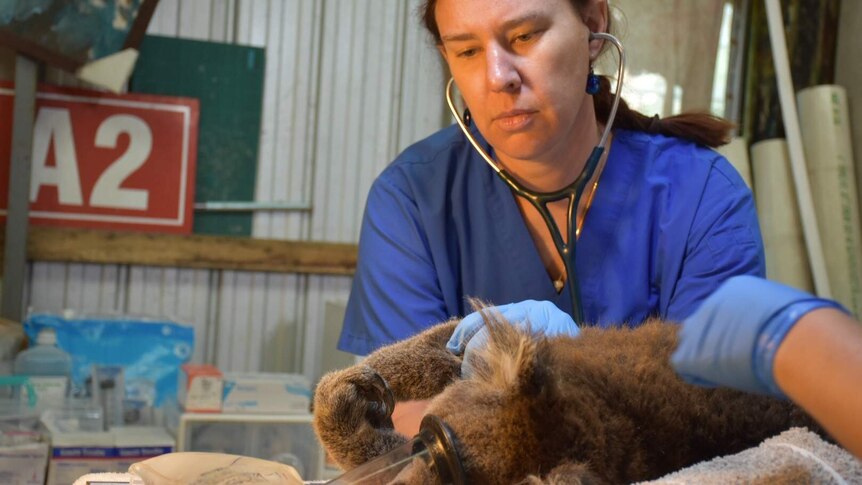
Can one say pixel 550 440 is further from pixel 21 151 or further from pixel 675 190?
pixel 21 151

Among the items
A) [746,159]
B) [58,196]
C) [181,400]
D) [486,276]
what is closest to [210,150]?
[58,196]

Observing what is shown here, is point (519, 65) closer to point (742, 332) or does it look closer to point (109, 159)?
point (742, 332)

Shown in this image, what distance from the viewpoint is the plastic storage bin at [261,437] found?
2504 millimetres

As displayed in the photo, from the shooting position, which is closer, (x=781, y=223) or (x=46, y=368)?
(x=46, y=368)

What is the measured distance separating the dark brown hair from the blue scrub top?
A: 2cm

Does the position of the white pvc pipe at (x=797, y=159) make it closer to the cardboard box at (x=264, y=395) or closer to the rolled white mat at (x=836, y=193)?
the rolled white mat at (x=836, y=193)

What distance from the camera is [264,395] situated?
8.45 feet

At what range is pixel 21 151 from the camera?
2.90 m

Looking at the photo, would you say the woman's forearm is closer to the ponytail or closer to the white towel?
the white towel

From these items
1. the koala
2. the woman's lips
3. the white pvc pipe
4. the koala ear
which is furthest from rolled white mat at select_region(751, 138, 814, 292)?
the koala ear

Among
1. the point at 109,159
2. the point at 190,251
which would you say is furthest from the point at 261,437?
the point at 109,159

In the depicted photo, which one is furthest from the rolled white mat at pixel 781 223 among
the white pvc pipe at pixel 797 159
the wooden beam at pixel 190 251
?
the wooden beam at pixel 190 251

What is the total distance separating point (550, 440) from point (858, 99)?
2908 millimetres

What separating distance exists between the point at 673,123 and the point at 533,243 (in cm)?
31
